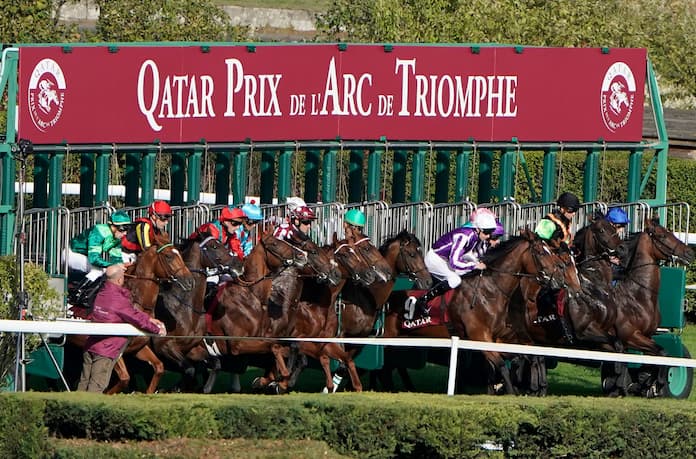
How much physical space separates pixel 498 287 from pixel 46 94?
3.90 metres

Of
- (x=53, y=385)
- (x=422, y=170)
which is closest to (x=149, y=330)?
(x=53, y=385)

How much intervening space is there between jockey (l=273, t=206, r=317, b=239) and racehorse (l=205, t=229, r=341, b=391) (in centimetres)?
26

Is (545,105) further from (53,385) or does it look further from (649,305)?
(53,385)

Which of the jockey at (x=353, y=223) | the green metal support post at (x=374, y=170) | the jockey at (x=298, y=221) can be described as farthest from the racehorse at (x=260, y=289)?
the green metal support post at (x=374, y=170)

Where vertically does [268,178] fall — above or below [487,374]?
above

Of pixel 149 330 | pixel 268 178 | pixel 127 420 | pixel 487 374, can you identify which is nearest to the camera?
pixel 127 420

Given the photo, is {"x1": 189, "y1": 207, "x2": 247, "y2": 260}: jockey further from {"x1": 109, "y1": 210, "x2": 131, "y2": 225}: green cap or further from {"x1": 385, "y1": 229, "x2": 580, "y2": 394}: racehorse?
{"x1": 385, "y1": 229, "x2": 580, "y2": 394}: racehorse

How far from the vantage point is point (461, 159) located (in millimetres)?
18594

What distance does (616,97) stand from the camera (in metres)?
19.0

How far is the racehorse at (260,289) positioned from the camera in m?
15.1

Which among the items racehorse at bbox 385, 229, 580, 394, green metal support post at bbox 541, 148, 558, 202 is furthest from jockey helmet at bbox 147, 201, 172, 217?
green metal support post at bbox 541, 148, 558, 202

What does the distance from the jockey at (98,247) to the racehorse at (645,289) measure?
13.5 feet

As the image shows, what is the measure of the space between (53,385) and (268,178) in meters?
3.73

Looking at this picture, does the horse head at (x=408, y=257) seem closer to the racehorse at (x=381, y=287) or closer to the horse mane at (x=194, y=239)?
the racehorse at (x=381, y=287)
